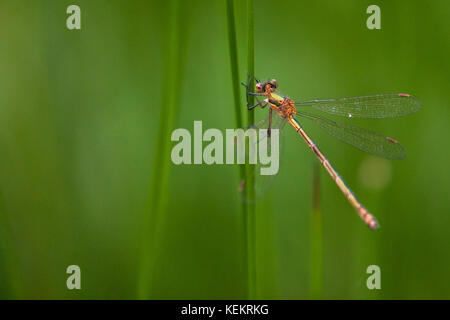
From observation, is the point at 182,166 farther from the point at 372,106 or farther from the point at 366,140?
the point at 372,106

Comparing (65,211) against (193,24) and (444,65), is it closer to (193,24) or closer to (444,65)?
(193,24)

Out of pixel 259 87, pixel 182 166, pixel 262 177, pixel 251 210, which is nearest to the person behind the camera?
pixel 251 210

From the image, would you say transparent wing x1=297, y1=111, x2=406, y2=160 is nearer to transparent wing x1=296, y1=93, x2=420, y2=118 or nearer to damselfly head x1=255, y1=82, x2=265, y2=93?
transparent wing x1=296, y1=93, x2=420, y2=118

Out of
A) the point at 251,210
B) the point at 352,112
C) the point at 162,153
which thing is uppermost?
the point at 352,112

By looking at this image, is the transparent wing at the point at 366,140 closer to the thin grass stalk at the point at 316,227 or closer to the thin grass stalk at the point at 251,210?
the thin grass stalk at the point at 316,227

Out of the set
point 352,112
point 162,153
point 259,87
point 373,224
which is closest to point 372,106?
point 352,112

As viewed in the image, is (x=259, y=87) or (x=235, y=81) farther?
(x=259, y=87)

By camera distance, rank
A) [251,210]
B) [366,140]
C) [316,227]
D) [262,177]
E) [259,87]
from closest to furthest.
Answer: [251,210]
[316,227]
[262,177]
[259,87]
[366,140]
